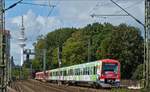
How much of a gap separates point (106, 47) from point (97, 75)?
5115cm

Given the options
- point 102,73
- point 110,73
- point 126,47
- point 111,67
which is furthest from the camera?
point 126,47

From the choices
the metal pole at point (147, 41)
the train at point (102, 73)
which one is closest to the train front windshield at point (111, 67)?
the train at point (102, 73)

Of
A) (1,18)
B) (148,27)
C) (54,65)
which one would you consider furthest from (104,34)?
(1,18)

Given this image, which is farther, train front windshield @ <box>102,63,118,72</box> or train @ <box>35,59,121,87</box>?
train front windshield @ <box>102,63,118,72</box>

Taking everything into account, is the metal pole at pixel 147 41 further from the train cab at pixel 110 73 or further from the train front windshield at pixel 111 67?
the train front windshield at pixel 111 67

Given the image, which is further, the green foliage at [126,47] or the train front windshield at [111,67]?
the green foliage at [126,47]

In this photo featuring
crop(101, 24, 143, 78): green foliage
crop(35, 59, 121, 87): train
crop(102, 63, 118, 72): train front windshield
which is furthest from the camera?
crop(101, 24, 143, 78): green foliage

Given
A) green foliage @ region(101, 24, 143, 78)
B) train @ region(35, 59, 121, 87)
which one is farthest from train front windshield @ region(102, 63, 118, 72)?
green foliage @ region(101, 24, 143, 78)

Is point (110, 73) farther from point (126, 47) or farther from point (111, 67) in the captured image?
point (126, 47)

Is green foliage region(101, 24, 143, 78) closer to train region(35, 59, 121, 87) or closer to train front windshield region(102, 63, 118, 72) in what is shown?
train region(35, 59, 121, 87)

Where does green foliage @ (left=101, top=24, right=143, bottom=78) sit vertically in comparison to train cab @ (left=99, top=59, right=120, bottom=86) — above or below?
above

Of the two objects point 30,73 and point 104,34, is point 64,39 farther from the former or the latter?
point 104,34

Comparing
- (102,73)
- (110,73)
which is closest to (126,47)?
(110,73)

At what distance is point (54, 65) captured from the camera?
153000 millimetres
